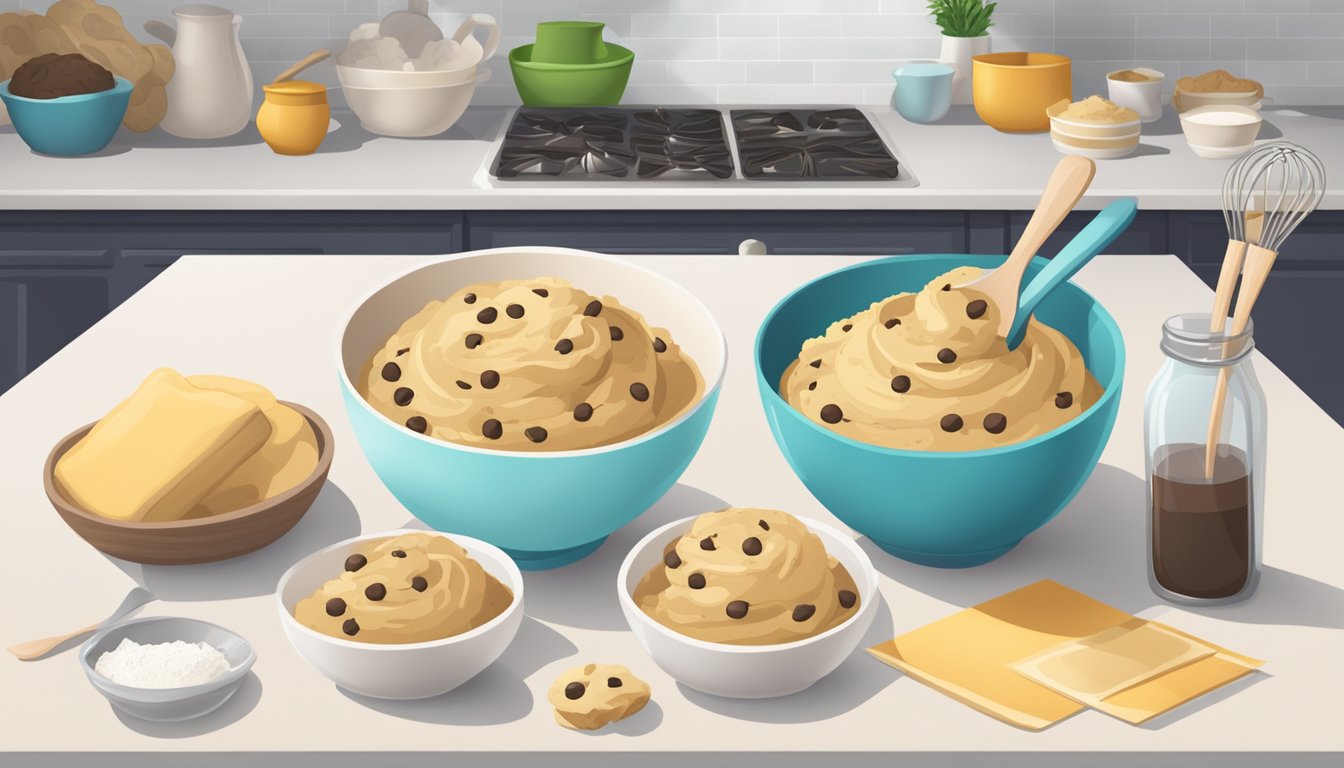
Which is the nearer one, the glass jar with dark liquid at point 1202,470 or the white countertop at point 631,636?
the white countertop at point 631,636

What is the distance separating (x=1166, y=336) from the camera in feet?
3.56

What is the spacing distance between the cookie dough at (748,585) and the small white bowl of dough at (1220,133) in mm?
2105

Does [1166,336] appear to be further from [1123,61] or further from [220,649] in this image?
[1123,61]

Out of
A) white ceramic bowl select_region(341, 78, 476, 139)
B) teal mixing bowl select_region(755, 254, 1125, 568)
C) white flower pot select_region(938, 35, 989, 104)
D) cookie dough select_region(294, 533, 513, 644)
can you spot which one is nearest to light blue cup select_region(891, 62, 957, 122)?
white flower pot select_region(938, 35, 989, 104)

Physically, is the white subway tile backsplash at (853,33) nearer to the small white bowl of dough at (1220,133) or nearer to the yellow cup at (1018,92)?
the yellow cup at (1018,92)

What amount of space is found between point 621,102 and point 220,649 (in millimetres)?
2554

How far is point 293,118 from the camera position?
9.47ft

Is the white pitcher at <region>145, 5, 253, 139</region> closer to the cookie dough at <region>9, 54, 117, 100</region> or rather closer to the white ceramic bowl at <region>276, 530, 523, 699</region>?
the cookie dough at <region>9, 54, 117, 100</region>

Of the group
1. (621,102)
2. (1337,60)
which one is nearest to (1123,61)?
(1337,60)

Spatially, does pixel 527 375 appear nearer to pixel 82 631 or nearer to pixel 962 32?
pixel 82 631

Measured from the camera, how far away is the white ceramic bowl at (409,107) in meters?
2.99

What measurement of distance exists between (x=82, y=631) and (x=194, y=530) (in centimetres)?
11

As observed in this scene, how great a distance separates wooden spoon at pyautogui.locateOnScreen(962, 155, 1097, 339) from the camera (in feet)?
3.75

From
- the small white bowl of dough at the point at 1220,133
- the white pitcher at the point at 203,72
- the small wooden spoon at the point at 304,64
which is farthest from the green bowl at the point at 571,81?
the small white bowl of dough at the point at 1220,133
